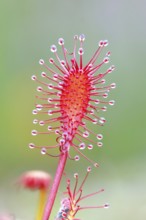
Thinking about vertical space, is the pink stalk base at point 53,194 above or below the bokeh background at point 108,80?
below

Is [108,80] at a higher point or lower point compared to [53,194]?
higher

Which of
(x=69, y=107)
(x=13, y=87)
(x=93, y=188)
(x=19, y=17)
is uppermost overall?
(x=19, y=17)

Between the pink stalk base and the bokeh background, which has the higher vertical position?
the bokeh background

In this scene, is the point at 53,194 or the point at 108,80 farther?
the point at 108,80

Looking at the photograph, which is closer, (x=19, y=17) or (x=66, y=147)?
(x=66, y=147)

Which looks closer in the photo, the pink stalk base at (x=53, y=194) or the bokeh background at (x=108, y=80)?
the pink stalk base at (x=53, y=194)

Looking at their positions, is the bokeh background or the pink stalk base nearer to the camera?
the pink stalk base

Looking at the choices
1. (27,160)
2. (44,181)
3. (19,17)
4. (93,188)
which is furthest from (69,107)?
(19,17)

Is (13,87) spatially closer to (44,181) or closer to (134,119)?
(134,119)
